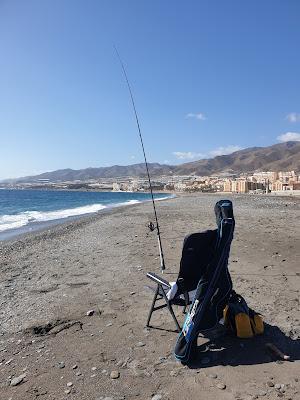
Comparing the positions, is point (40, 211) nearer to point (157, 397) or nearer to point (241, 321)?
point (241, 321)

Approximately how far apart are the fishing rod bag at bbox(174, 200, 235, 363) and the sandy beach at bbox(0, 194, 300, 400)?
0.25 metres

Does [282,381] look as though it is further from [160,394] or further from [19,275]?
[19,275]

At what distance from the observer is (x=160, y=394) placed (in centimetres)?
340

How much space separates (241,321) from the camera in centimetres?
430

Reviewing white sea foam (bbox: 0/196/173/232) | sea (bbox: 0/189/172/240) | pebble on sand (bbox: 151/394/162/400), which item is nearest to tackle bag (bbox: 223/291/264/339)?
pebble on sand (bbox: 151/394/162/400)

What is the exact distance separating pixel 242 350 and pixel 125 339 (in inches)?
54.0

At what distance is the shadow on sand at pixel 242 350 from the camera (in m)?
3.87

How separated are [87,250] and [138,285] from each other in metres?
4.76

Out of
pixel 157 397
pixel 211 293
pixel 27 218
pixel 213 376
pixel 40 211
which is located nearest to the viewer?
pixel 157 397

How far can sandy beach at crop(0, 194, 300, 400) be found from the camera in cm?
352

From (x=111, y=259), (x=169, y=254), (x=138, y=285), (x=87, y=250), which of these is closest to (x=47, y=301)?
(x=138, y=285)

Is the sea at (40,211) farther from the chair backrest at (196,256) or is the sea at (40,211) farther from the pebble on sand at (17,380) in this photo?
the chair backrest at (196,256)

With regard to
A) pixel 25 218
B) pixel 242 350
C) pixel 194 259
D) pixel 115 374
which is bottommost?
pixel 25 218

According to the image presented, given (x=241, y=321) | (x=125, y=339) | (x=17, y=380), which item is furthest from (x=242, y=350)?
(x=17, y=380)
